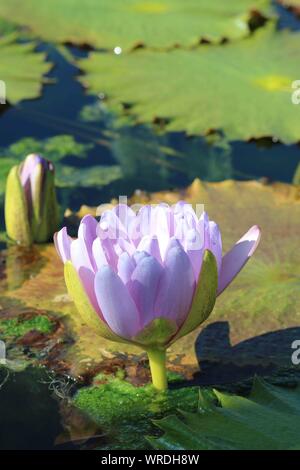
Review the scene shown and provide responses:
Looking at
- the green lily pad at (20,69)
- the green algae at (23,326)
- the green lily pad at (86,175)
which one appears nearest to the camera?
the green algae at (23,326)

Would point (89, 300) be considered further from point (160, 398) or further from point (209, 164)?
point (209, 164)

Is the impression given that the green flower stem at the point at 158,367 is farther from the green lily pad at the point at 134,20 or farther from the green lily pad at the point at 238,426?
the green lily pad at the point at 134,20

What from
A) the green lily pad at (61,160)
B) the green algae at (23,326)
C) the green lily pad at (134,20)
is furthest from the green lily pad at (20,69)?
the green algae at (23,326)

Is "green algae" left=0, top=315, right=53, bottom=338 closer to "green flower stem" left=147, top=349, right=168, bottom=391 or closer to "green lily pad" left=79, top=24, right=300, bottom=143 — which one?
"green flower stem" left=147, top=349, right=168, bottom=391

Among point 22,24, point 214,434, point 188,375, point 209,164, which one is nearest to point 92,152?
point 209,164

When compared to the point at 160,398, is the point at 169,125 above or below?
above
